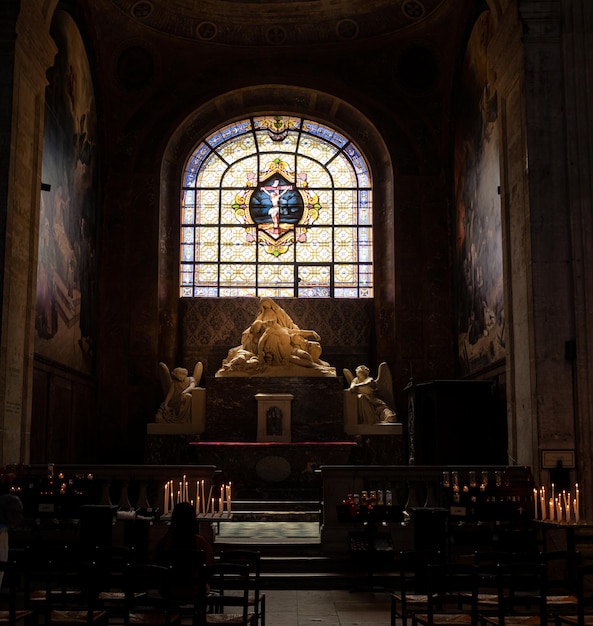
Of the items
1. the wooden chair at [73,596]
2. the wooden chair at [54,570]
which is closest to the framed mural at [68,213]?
the wooden chair at [54,570]

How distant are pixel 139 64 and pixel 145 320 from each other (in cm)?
629

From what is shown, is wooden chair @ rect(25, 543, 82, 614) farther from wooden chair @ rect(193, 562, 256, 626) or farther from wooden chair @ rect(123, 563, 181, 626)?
wooden chair @ rect(193, 562, 256, 626)

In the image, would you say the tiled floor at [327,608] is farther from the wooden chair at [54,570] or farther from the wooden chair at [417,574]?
the wooden chair at [54,570]

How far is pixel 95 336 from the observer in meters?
20.6

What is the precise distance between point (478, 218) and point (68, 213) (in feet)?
27.5

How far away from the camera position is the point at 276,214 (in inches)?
909

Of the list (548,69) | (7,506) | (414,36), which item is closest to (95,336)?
(414,36)

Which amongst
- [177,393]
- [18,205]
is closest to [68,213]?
[177,393]

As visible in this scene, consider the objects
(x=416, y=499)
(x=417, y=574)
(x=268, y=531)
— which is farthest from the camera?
(x=268, y=531)

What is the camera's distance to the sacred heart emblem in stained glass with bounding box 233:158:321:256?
75.6 feet

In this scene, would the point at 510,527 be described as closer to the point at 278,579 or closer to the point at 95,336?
the point at 278,579

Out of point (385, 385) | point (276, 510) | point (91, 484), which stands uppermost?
point (385, 385)

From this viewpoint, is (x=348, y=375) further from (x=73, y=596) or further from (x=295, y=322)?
(x=73, y=596)

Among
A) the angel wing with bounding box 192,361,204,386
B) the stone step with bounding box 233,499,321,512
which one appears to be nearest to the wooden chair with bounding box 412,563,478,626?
the stone step with bounding box 233,499,321,512
